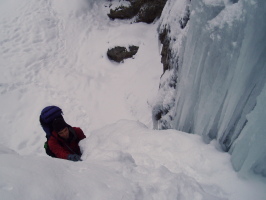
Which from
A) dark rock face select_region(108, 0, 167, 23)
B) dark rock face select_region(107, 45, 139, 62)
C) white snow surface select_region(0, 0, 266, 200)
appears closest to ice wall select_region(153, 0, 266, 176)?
white snow surface select_region(0, 0, 266, 200)

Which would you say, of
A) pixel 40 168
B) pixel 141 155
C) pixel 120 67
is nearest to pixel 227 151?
pixel 141 155

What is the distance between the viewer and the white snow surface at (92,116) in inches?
66.2

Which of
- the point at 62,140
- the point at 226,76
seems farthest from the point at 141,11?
the point at 226,76

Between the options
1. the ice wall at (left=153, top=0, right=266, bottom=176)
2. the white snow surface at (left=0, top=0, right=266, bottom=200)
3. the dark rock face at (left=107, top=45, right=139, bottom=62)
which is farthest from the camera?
the dark rock face at (left=107, top=45, right=139, bottom=62)

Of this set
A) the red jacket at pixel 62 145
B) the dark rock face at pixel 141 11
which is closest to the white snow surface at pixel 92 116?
the red jacket at pixel 62 145

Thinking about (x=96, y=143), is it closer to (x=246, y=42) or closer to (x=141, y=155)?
(x=141, y=155)

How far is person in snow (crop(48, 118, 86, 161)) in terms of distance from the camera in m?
2.82

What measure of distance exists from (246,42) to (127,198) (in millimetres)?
1547

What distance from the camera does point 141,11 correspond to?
7.77 metres

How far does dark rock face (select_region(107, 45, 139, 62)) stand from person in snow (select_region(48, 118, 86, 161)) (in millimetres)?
4344

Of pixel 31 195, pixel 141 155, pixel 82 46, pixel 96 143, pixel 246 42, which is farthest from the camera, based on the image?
pixel 82 46

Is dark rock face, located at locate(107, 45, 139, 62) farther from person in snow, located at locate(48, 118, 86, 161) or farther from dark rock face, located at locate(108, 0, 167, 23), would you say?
person in snow, located at locate(48, 118, 86, 161)

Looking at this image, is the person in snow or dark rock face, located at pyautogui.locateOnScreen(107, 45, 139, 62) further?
dark rock face, located at pyautogui.locateOnScreen(107, 45, 139, 62)

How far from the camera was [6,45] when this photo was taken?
7320mm
